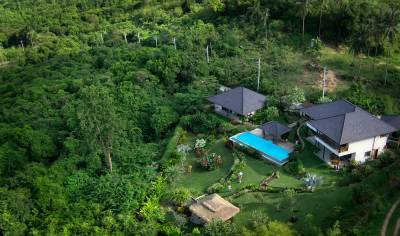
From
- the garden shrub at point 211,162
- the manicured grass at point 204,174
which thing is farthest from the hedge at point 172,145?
the garden shrub at point 211,162

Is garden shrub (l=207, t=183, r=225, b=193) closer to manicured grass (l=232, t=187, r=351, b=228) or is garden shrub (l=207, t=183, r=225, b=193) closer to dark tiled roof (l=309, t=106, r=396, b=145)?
manicured grass (l=232, t=187, r=351, b=228)

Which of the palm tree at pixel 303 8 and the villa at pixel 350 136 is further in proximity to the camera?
the palm tree at pixel 303 8

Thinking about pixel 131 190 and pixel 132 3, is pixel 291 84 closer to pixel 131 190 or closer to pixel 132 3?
pixel 131 190

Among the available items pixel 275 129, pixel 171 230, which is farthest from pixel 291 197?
pixel 275 129

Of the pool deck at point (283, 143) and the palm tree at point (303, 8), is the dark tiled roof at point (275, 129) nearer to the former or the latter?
the pool deck at point (283, 143)

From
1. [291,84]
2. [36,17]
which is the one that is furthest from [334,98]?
[36,17]

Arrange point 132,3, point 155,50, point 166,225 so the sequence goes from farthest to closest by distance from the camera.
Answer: point 132,3, point 155,50, point 166,225
